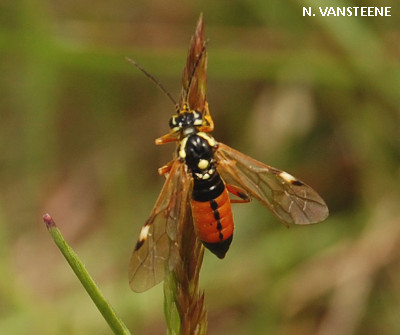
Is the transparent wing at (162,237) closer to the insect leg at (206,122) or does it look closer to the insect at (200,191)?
the insect at (200,191)

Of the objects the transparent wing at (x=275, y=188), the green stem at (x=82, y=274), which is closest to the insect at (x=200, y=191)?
the transparent wing at (x=275, y=188)

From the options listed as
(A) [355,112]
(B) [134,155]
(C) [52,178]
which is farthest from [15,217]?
(A) [355,112]

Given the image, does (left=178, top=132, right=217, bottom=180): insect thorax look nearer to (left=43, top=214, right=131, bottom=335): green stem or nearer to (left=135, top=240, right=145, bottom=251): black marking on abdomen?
(left=135, top=240, right=145, bottom=251): black marking on abdomen

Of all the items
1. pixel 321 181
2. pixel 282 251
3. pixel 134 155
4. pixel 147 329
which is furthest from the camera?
pixel 134 155

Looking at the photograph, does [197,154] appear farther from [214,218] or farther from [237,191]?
[214,218]

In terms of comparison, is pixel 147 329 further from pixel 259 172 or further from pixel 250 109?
pixel 259 172
